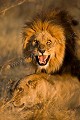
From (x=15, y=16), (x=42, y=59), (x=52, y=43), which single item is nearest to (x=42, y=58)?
(x=42, y=59)

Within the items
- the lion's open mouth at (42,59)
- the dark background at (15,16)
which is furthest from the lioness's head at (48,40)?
the dark background at (15,16)

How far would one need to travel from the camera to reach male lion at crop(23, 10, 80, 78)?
4.19 m

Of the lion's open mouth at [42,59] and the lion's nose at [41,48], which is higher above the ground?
the lion's nose at [41,48]

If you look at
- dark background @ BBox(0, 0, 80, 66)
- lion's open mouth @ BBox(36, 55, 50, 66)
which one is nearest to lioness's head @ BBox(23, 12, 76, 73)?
lion's open mouth @ BBox(36, 55, 50, 66)

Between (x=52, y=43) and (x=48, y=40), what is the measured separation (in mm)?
40

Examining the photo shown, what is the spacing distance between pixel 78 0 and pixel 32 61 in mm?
1645

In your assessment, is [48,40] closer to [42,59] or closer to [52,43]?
[52,43]

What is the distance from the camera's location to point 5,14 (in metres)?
6.16

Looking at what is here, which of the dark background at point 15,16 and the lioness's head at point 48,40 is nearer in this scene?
the lioness's head at point 48,40

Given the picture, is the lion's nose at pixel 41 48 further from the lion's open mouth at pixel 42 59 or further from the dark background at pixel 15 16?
the dark background at pixel 15 16

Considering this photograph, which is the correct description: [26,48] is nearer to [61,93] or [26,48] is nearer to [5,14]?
[61,93]

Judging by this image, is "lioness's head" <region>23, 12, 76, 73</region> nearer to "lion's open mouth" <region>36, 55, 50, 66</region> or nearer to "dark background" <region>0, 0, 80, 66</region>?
"lion's open mouth" <region>36, 55, 50, 66</region>

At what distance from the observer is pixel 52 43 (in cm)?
421

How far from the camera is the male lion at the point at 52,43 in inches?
165
